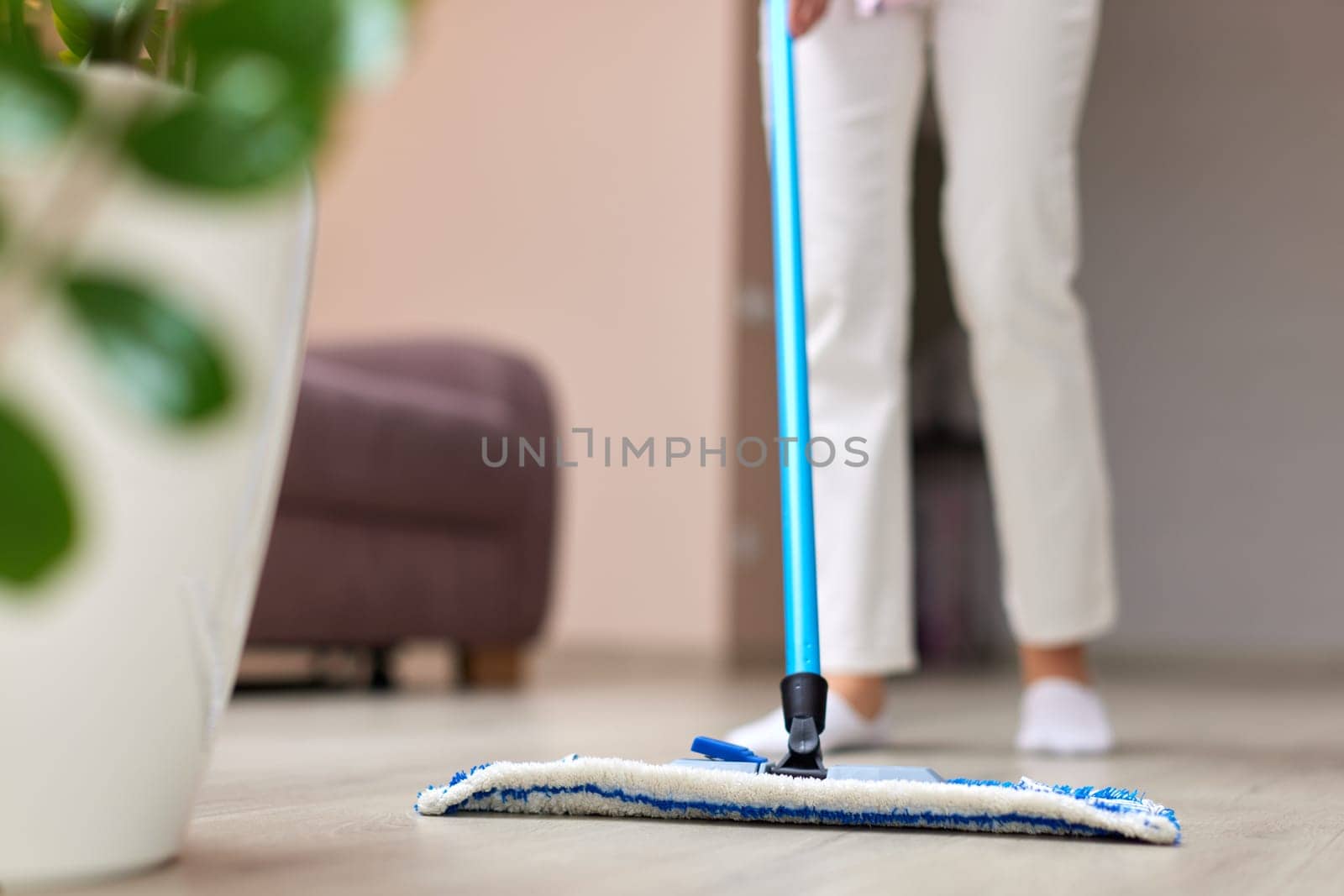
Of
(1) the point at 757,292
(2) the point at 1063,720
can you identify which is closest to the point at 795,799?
(2) the point at 1063,720

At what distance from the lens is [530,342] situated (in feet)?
12.2

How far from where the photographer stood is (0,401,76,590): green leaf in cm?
22

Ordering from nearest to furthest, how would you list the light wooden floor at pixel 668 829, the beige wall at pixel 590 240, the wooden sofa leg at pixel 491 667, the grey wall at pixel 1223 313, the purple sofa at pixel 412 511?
the light wooden floor at pixel 668 829 < the purple sofa at pixel 412 511 < the wooden sofa leg at pixel 491 667 < the beige wall at pixel 590 240 < the grey wall at pixel 1223 313

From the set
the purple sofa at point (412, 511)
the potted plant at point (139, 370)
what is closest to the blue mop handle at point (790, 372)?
the potted plant at point (139, 370)

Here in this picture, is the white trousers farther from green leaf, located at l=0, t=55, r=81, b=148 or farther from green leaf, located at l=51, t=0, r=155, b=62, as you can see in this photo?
green leaf, located at l=0, t=55, r=81, b=148

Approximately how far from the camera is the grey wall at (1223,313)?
4340mm

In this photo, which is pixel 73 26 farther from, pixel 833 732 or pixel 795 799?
pixel 833 732

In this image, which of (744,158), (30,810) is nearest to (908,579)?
(30,810)

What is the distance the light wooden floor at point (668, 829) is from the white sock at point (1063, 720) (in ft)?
0.11

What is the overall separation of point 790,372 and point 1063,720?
0.51 m

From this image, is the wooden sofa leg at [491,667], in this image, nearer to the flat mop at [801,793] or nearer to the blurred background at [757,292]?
the blurred background at [757,292]

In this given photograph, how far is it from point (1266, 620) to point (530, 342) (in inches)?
96.9

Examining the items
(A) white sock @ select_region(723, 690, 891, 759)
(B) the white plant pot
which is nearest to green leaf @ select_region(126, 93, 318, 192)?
(B) the white plant pot

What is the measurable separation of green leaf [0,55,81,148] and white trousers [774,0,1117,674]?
3.53 ft
